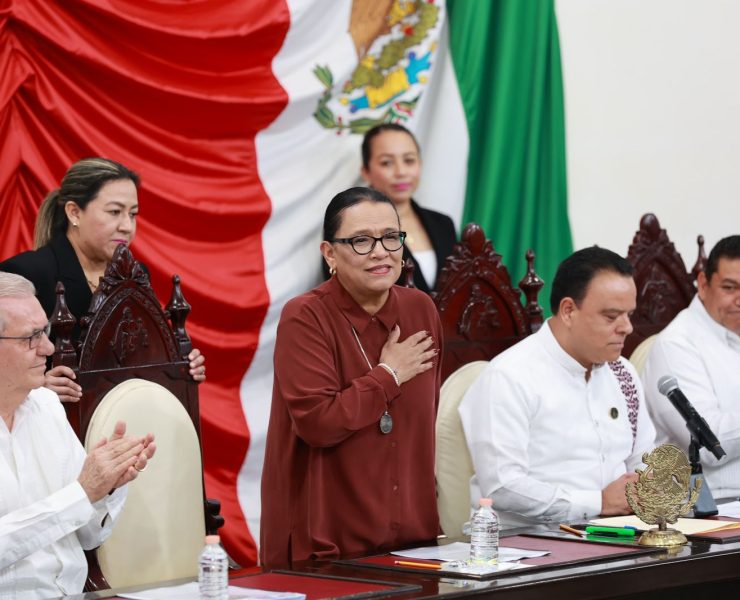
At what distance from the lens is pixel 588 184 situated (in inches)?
233

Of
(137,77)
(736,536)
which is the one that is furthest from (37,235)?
(736,536)

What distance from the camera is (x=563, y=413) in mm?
3490

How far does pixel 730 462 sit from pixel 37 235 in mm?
2297

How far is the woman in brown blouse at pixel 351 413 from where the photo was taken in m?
2.92

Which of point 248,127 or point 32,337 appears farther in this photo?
point 248,127

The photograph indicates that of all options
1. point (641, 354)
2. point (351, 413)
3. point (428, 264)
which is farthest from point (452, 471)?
point (428, 264)

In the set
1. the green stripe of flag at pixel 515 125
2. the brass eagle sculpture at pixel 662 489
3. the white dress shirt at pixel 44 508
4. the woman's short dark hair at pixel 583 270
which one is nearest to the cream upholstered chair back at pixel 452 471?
the woman's short dark hair at pixel 583 270

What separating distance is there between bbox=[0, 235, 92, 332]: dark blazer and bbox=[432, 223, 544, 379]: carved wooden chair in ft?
3.59

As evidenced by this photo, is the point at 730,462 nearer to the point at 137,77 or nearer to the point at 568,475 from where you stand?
the point at 568,475

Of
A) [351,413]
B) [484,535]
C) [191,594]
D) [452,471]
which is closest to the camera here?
[191,594]

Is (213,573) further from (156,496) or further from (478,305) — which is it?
(478,305)

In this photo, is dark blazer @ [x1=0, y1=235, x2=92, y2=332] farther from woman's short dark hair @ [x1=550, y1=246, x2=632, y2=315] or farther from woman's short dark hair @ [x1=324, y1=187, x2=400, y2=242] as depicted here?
woman's short dark hair @ [x1=550, y1=246, x2=632, y2=315]

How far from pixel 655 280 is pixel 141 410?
2.23 metres

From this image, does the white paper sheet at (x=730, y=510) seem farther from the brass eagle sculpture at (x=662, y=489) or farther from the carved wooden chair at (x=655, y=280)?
the carved wooden chair at (x=655, y=280)
